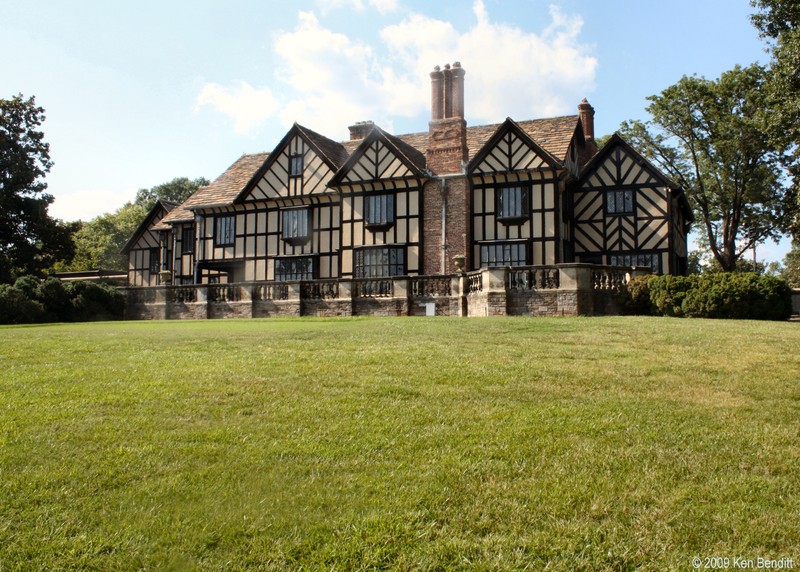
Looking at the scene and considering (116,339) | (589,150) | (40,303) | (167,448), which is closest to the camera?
(167,448)

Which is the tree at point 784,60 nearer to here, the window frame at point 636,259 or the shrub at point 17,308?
the window frame at point 636,259

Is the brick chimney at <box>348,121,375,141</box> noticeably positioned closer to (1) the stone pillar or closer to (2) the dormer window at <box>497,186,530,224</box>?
(2) the dormer window at <box>497,186,530,224</box>

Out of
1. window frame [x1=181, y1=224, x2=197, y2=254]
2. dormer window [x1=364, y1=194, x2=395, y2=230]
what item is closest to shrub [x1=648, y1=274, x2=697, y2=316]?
dormer window [x1=364, y1=194, x2=395, y2=230]

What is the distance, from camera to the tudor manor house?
80.5ft

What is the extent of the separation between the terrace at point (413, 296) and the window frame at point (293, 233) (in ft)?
21.5

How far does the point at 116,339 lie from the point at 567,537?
1065cm

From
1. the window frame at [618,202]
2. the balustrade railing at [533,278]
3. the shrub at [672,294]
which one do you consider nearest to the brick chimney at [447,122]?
the window frame at [618,202]

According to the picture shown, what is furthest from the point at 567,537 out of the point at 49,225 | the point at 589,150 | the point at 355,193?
the point at 49,225

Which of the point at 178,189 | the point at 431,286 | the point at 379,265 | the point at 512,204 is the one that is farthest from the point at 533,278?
the point at 178,189

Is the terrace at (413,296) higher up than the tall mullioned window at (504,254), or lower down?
lower down

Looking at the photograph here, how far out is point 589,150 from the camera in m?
33.2

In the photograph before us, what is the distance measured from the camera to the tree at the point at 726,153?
3250cm

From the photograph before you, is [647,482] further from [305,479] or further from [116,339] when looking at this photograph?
[116,339]

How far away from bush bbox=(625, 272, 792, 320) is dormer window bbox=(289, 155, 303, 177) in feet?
60.7
